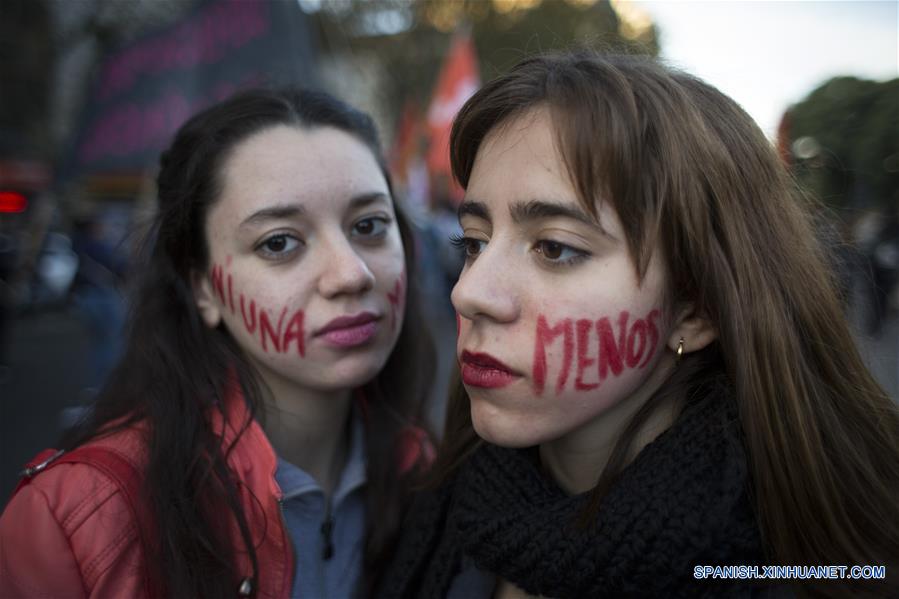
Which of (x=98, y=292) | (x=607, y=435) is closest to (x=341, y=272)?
(x=607, y=435)

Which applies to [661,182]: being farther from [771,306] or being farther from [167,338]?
[167,338]

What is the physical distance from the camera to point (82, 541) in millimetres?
1610

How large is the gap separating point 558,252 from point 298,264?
0.90 meters

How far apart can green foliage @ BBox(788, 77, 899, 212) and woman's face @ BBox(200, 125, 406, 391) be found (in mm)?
1356

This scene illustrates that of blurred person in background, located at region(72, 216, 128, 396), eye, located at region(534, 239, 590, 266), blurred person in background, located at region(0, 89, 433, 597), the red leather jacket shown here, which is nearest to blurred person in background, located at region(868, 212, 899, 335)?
eye, located at region(534, 239, 590, 266)

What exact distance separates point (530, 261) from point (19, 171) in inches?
692

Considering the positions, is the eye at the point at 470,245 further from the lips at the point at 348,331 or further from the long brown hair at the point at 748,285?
the lips at the point at 348,331

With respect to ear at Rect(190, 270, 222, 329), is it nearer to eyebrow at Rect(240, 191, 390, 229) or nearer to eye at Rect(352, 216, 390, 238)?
eyebrow at Rect(240, 191, 390, 229)

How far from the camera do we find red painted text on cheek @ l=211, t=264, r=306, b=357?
203cm

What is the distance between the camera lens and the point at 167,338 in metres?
2.20

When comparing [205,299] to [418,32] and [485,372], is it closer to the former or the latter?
[485,372]

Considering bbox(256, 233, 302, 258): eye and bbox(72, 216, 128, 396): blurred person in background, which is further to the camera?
bbox(72, 216, 128, 396): blurred person in background

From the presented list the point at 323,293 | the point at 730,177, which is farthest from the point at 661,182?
the point at 323,293

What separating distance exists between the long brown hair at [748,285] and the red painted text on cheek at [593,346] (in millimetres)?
114
